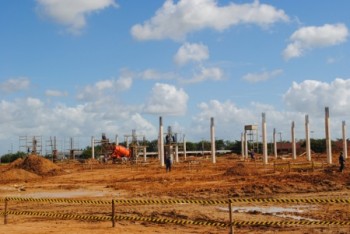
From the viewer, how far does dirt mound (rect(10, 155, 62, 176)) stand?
51.8 metres

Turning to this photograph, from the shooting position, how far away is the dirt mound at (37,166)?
51.8 m

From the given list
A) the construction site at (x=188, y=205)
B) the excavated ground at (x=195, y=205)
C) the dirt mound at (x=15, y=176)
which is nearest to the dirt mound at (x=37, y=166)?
the dirt mound at (x=15, y=176)

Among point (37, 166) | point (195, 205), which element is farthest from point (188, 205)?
point (37, 166)

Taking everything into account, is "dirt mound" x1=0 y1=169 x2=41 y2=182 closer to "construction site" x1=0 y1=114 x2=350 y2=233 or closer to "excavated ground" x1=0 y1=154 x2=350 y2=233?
"construction site" x1=0 y1=114 x2=350 y2=233

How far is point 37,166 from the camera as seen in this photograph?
173 ft

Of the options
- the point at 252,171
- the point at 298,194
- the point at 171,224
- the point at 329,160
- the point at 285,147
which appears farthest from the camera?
the point at 285,147

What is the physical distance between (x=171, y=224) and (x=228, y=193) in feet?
32.9

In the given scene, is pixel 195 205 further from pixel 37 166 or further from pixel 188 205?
pixel 37 166

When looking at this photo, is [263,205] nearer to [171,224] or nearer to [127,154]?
[171,224]

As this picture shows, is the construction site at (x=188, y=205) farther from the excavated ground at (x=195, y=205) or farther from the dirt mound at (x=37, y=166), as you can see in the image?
the dirt mound at (x=37, y=166)

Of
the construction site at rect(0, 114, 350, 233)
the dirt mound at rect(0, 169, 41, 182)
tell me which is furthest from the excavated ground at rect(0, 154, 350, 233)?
the dirt mound at rect(0, 169, 41, 182)

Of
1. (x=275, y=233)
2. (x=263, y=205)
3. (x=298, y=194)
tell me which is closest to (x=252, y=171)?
(x=298, y=194)

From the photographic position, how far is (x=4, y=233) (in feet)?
49.3

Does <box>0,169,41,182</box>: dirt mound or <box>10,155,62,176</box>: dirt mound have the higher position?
<box>10,155,62,176</box>: dirt mound
